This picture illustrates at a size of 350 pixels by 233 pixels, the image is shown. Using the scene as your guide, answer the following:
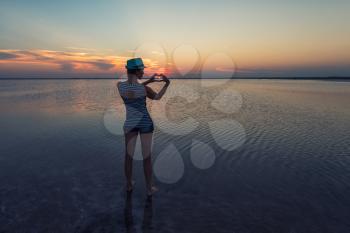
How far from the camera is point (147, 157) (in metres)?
5.08

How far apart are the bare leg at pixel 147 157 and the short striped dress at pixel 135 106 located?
0.16 m

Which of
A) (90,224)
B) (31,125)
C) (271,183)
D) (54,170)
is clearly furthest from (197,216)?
(31,125)

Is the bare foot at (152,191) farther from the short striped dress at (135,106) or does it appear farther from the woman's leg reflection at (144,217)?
the short striped dress at (135,106)

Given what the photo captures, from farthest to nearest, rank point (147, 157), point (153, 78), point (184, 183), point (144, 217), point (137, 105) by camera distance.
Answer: point (184, 183) < point (147, 157) < point (153, 78) < point (137, 105) < point (144, 217)

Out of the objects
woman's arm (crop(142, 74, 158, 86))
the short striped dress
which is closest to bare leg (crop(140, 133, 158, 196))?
the short striped dress

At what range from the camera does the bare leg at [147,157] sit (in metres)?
4.93

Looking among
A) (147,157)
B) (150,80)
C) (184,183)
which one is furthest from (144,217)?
(150,80)

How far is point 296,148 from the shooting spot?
865 cm

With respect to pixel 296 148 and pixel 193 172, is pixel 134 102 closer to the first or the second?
pixel 193 172

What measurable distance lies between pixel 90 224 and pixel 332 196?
508 centimetres

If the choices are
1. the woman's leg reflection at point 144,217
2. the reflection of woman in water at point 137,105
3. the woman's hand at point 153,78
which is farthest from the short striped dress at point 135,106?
the woman's leg reflection at point 144,217

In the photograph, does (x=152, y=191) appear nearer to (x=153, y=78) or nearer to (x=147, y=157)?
(x=147, y=157)

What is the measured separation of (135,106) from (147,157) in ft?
3.84

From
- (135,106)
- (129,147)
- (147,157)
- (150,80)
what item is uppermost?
(150,80)
